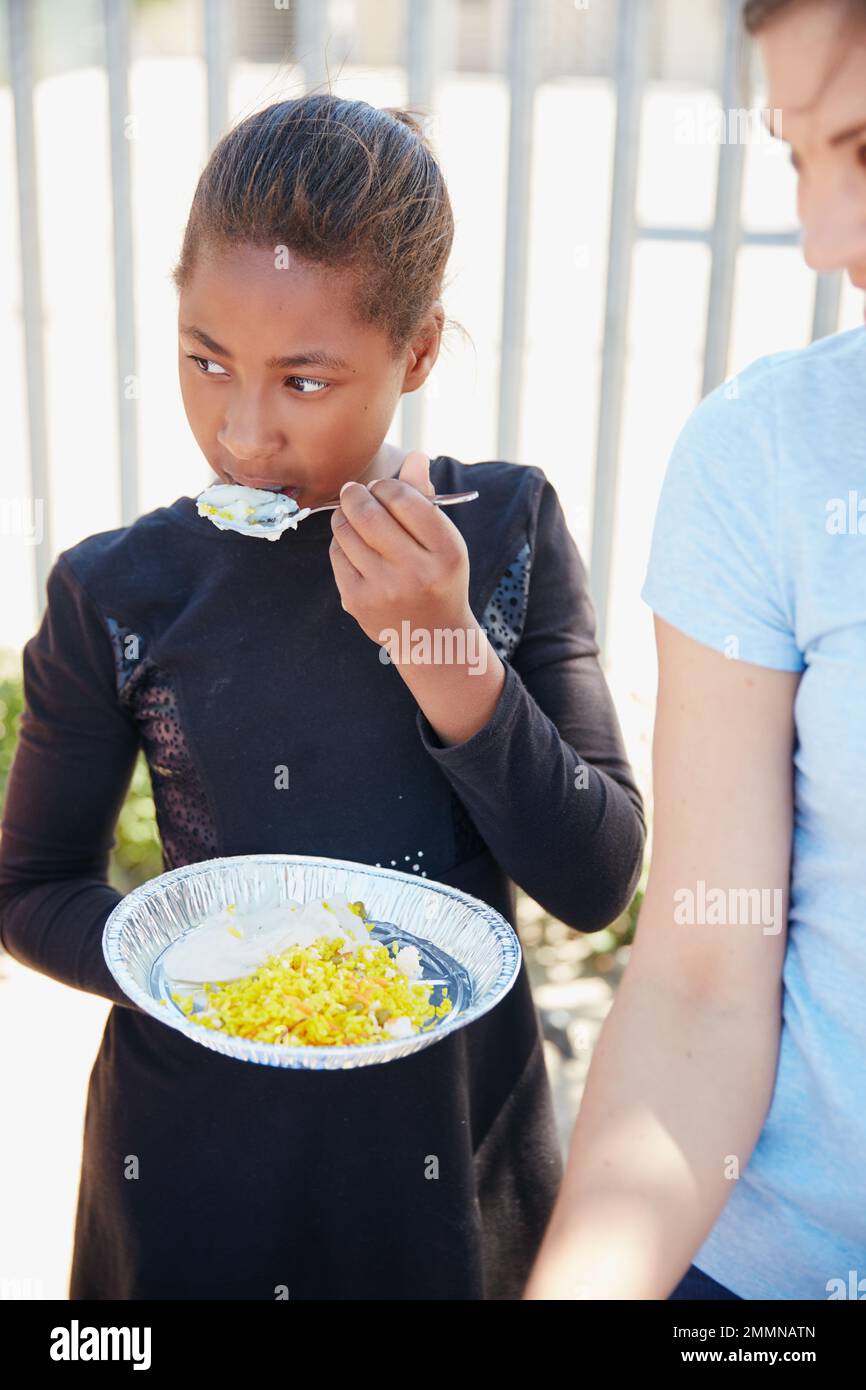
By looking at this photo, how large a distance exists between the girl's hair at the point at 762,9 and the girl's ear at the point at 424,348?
625 mm

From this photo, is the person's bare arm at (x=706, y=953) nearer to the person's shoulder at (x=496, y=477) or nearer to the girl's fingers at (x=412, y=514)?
the girl's fingers at (x=412, y=514)

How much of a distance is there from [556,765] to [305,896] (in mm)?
329

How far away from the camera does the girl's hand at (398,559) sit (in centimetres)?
148

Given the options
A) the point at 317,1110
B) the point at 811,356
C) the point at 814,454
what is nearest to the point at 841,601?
the point at 814,454

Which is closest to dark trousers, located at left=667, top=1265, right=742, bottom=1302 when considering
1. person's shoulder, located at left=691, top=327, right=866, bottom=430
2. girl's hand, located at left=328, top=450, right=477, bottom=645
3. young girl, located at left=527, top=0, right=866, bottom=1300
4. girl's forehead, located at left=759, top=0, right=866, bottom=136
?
young girl, located at left=527, top=0, right=866, bottom=1300

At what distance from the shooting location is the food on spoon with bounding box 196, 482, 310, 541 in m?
1.57

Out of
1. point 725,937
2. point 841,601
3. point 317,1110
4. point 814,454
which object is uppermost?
point 814,454

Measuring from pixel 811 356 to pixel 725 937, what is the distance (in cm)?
56

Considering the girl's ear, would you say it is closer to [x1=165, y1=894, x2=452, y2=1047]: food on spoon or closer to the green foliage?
[x1=165, y1=894, x2=452, y2=1047]: food on spoon

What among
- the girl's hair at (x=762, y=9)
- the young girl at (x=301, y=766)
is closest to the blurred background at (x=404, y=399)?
the young girl at (x=301, y=766)

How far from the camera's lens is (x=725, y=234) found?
3947mm

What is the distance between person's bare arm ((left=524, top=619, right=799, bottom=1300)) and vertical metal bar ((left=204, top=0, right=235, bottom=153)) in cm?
314

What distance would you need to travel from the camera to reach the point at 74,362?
28.0ft
